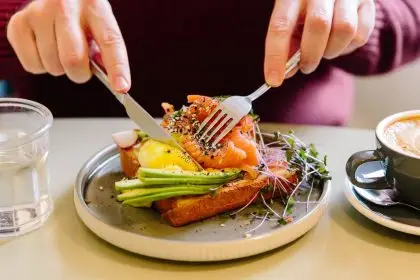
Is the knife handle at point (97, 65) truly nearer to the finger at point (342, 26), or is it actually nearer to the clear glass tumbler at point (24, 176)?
the clear glass tumbler at point (24, 176)

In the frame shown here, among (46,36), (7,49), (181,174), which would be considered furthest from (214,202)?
(7,49)

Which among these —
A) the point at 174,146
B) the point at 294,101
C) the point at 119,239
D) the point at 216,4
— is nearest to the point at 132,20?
the point at 216,4

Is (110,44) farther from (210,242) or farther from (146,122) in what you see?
(210,242)

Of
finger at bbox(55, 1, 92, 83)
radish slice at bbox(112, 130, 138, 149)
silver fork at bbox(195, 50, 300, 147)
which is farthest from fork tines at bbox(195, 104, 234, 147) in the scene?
finger at bbox(55, 1, 92, 83)

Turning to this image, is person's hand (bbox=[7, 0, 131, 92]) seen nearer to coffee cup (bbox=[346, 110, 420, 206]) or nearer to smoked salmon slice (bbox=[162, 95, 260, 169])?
smoked salmon slice (bbox=[162, 95, 260, 169])

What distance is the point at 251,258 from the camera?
0.84 meters

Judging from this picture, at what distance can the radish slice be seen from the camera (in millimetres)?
989

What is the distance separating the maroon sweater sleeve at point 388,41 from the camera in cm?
140

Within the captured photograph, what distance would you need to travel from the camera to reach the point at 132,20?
1.43m

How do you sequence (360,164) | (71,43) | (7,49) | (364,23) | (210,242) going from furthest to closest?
(7,49) < (364,23) < (71,43) < (360,164) < (210,242)

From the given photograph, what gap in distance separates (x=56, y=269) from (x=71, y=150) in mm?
342

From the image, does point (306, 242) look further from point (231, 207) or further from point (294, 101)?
point (294, 101)

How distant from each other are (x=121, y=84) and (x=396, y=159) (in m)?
0.39

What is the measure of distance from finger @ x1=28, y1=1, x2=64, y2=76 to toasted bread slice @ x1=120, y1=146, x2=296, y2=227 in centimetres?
32
